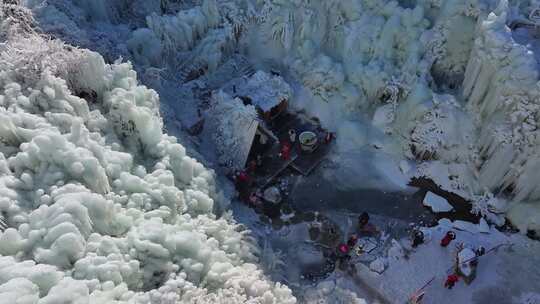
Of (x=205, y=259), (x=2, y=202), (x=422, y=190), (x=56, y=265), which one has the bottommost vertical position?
(x=422, y=190)

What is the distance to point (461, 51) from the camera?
15.6 metres

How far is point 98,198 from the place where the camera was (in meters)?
10.2

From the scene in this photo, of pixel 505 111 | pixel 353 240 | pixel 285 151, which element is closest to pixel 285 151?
pixel 285 151

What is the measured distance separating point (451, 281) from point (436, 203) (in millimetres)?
2815

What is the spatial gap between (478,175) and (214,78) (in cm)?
967

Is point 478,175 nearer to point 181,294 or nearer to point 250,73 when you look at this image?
point 250,73

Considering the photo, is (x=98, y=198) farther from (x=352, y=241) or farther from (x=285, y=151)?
(x=352, y=241)

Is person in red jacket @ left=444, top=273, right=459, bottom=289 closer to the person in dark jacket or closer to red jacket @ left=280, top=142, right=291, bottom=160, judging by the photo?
the person in dark jacket

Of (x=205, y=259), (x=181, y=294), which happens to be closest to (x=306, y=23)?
(x=205, y=259)

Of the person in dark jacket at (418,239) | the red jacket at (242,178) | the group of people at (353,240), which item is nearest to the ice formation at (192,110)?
the red jacket at (242,178)

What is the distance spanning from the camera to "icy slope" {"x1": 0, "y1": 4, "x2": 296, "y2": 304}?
365 inches

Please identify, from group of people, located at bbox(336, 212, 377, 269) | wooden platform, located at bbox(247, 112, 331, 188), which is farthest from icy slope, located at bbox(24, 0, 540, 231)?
group of people, located at bbox(336, 212, 377, 269)

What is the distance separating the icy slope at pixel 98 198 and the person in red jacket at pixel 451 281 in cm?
513

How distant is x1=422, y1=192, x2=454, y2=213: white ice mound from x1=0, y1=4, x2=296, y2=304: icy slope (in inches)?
248
